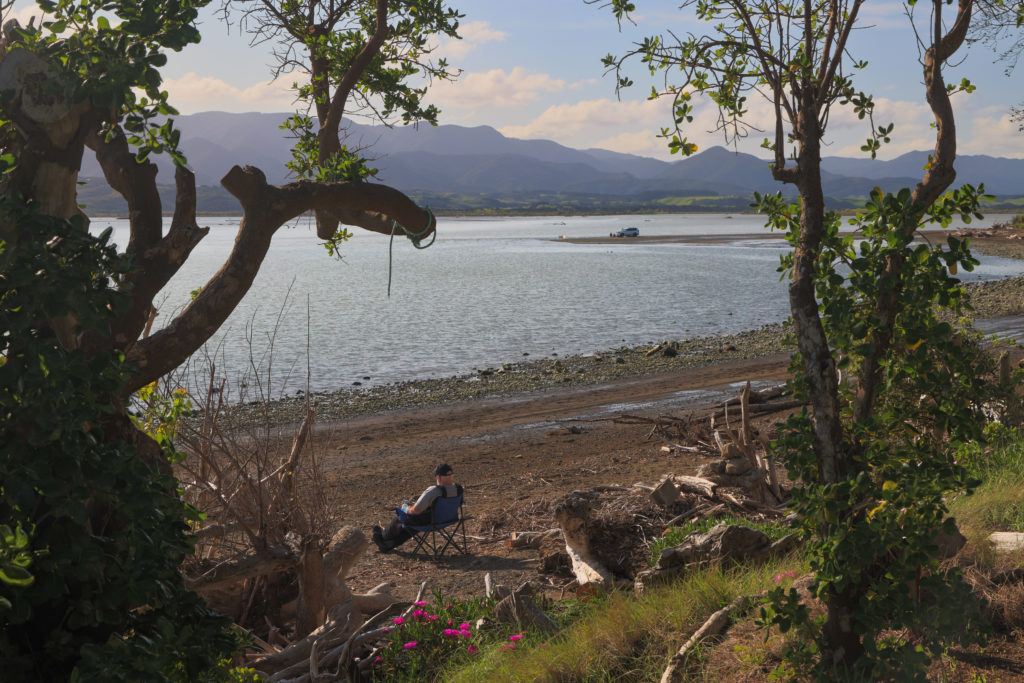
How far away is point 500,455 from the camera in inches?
591

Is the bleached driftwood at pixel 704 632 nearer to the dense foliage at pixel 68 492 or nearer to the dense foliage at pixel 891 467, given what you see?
the dense foliage at pixel 891 467

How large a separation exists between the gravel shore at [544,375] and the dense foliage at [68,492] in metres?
16.1

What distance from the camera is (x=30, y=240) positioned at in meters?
2.50

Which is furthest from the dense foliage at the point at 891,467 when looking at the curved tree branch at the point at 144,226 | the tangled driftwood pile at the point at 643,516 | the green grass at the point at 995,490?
the curved tree branch at the point at 144,226

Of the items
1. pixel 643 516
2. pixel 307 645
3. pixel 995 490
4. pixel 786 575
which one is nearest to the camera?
pixel 786 575

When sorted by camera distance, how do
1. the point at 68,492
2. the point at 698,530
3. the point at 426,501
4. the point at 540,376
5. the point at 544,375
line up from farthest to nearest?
the point at 544,375 → the point at 540,376 → the point at 426,501 → the point at 698,530 → the point at 68,492

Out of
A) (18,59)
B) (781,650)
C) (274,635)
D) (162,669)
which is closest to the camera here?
(162,669)

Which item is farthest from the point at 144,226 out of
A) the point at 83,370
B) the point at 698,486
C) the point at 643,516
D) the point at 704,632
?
the point at 698,486

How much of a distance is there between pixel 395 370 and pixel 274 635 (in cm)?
1983

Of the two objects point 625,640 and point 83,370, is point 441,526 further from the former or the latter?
point 83,370

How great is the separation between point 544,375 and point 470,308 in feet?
53.2

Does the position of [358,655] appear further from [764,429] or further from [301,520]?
[764,429]

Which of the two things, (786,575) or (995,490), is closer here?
(786,575)

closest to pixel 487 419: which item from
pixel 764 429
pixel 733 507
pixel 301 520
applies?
pixel 764 429
